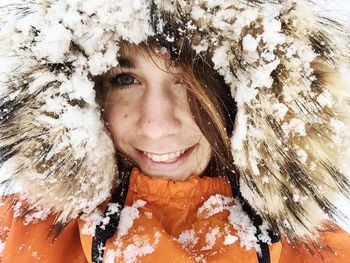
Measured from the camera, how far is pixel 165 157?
1092 mm

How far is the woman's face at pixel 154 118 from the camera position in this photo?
992 mm

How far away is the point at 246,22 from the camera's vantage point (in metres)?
0.81

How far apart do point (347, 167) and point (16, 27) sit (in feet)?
2.35

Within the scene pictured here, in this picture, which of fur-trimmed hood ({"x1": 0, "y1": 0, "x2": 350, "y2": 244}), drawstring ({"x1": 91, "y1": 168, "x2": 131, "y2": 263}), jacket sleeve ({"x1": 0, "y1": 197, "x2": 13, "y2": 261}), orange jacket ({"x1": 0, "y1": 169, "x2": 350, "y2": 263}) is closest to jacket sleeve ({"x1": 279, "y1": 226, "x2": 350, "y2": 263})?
orange jacket ({"x1": 0, "y1": 169, "x2": 350, "y2": 263})

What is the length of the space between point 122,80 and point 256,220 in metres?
0.44

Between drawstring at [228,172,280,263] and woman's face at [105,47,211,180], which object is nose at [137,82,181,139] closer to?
woman's face at [105,47,211,180]

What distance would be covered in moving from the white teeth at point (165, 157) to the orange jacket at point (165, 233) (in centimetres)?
5

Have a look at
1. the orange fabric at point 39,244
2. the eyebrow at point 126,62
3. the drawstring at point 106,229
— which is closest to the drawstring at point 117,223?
the drawstring at point 106,229

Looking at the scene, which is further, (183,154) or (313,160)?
(183,154)

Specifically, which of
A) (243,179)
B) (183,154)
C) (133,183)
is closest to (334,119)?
(243,179)

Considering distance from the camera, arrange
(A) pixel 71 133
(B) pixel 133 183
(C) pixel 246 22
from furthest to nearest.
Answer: (B) pixel 133 183, (A) pixel 71 133, (C) pixel 246 22

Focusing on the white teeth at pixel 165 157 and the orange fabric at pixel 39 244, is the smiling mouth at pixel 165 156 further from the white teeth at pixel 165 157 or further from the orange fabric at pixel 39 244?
the orange fabric at pixel 39 244

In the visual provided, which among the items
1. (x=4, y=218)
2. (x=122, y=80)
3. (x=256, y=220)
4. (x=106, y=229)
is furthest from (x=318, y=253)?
Result: (x=4, y=218)

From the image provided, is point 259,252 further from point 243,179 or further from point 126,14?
Answer: point 126,14
